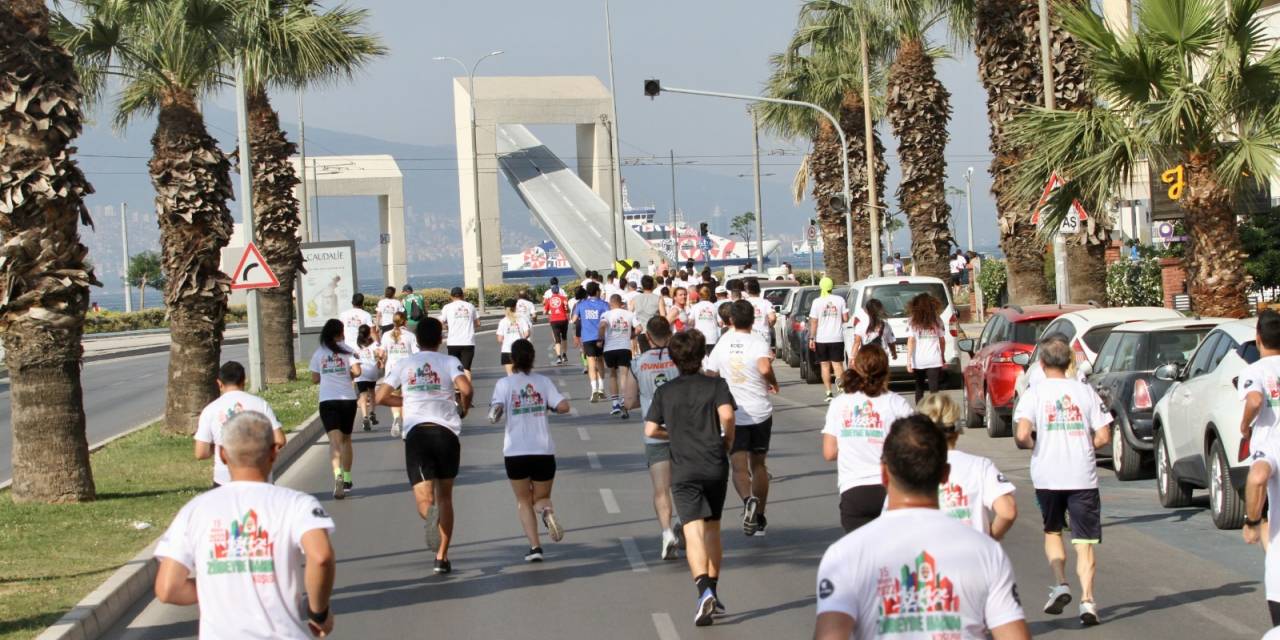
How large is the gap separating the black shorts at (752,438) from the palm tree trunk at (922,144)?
27224 millimetres

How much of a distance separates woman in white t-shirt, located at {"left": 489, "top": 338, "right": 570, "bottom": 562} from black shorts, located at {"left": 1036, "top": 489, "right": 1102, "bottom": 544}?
3657 mm

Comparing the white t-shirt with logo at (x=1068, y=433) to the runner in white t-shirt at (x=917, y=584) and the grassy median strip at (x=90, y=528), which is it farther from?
the grassy median strip at (x=90, y=528)

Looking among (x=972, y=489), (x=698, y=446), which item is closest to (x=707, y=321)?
(x=698, y=446)

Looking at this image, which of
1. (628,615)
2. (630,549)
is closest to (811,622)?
(628,615)

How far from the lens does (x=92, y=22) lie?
20.9m

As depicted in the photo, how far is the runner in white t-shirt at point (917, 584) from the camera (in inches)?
157

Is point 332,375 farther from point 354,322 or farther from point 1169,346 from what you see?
point 1169,346

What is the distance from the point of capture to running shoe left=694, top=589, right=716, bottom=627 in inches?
350

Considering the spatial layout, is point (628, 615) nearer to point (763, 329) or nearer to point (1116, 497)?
point (1116, 497)

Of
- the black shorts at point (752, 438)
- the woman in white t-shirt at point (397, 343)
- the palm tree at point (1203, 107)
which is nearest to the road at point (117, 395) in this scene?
the woman in white t-shirt at point (397, 343)

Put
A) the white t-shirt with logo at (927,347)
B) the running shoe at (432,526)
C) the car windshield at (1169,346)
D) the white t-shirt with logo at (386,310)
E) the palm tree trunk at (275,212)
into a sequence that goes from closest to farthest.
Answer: the running shoe at (432,526), the car windshield at (1169,346), the white t-shirt with logo at (927,347), the white t-shirt with logo at (386,310), the palm tree trunk at (275,212)

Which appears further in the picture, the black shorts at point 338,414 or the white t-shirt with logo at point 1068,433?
the black shorts at point 338,414

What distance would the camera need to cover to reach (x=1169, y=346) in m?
14.7

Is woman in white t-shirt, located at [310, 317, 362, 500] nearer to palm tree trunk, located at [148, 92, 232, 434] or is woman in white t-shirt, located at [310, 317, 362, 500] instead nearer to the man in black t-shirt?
palm tree trunk, located at [148, 92, 232, 434]
